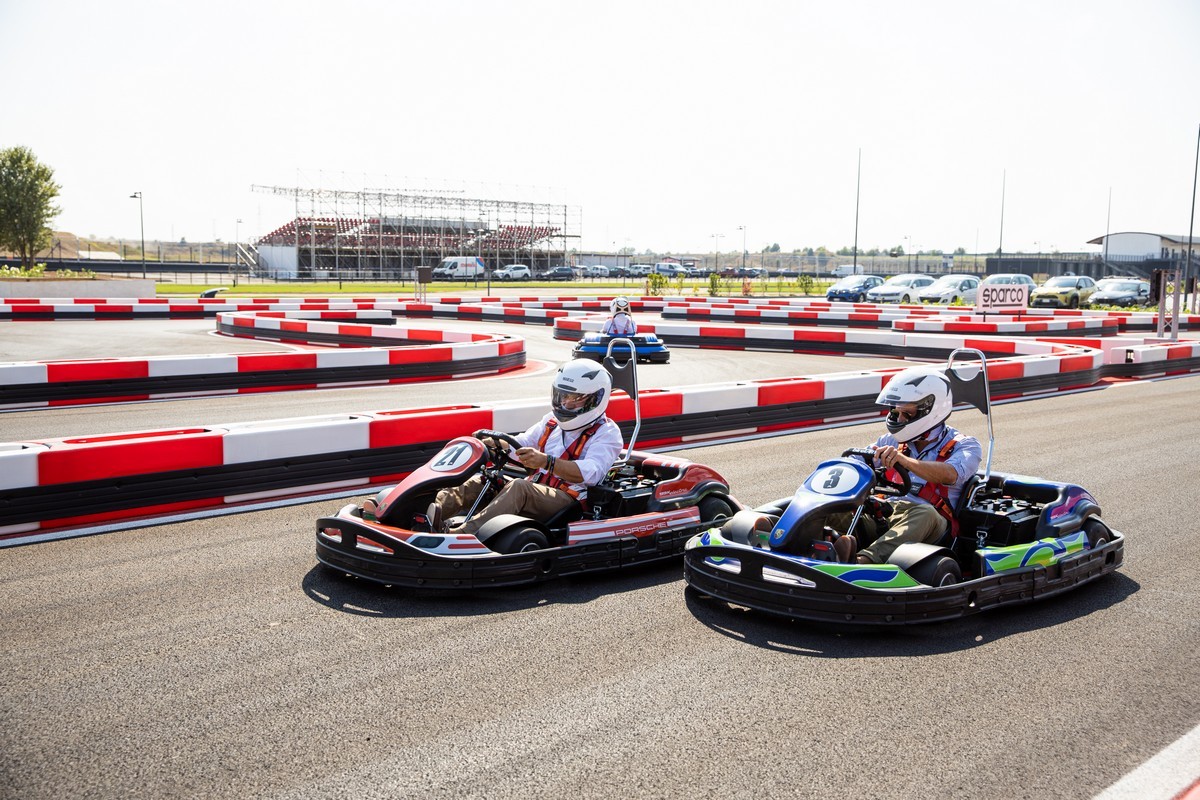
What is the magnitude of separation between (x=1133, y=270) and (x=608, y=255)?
37939 mm

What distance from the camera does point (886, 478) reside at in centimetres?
580

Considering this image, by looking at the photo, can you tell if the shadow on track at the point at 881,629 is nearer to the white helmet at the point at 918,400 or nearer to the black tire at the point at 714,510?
the black tire at the point at 714,510

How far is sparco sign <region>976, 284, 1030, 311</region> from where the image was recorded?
27703 millimetres

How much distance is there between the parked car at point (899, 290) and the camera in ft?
129

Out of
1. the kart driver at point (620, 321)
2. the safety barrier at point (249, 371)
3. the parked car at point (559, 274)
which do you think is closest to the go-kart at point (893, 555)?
the safety barrier at point (249, 371)

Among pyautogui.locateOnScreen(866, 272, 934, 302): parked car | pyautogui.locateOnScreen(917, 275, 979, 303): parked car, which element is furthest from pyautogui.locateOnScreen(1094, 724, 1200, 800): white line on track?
pyautogui.locateOnScreen(917, 275, 979, 303): parked car

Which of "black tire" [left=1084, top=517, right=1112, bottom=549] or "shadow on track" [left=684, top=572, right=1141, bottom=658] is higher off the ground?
"black tire" [left=1084, top=517, right=1112, bottom=549]

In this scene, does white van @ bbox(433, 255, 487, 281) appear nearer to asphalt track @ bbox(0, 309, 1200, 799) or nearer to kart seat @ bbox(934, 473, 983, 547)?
asphalt track @ bbox(0, 309, 1200, 799)

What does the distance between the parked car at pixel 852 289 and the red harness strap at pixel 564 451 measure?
35.4 m

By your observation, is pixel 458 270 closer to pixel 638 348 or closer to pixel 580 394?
pixel 638 348

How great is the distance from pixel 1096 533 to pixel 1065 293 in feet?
119

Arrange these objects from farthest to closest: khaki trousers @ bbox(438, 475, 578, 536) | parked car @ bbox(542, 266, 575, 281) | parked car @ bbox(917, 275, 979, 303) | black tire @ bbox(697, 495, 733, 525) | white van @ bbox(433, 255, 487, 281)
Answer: parked car @ bbox(542, 266, 575, 281), white van @ bbox(433, 255, 487, 281), parked car @ bbox(917, 275, 979, 303), black tire @ bbox(697, 495, 733, 525), khaki trousers @ bbox(438, 475, 578, 536)

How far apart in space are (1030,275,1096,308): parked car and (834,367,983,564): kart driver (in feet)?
116

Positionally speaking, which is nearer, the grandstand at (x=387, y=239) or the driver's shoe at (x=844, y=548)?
the driver's shoe at (x=844, y=548)
